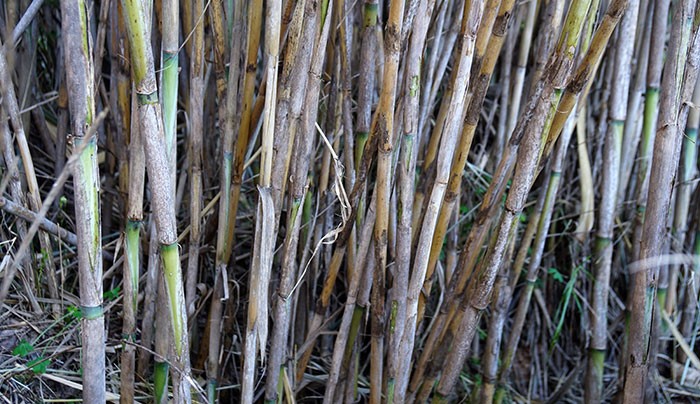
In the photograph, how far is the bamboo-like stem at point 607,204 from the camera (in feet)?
4.23

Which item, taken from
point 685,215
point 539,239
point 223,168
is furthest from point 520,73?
point 223,168

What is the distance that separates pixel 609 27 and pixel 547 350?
0.95 m

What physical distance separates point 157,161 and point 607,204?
36.3 inches

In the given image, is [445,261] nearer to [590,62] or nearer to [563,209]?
[563,209]

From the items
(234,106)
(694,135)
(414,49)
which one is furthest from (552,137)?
(694,135)

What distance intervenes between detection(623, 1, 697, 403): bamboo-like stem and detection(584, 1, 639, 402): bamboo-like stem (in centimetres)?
24

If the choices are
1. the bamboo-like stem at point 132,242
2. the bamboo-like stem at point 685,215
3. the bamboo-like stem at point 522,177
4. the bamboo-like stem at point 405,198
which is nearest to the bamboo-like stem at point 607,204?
the bamboo-like stem at point 685,215

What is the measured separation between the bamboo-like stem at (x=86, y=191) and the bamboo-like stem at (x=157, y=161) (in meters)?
0.05

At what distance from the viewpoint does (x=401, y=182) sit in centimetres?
98

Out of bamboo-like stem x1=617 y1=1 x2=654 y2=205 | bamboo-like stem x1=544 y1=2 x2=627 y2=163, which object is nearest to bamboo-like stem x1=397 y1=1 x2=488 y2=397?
bamboo-like stem x1=544 y1=2 x2=627 y2=163

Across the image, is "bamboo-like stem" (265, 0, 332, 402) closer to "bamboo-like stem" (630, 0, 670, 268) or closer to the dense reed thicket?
the dense reed thicket

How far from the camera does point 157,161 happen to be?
0.77 metres

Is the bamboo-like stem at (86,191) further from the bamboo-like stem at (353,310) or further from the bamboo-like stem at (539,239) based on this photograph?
the bamboo-like stem at (539,239)

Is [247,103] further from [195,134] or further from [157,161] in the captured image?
[157,161]
